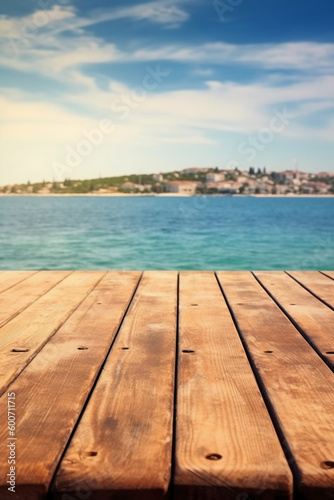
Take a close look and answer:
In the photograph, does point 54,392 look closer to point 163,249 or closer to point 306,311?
point 306,311

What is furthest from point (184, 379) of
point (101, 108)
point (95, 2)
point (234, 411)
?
point (101, 108)

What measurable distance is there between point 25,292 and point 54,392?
1445 mm

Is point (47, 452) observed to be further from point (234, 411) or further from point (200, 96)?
point (200, 96)

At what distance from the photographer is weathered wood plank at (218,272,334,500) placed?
2.95ft

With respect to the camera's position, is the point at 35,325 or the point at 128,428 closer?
the point at 128,428

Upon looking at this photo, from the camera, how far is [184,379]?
1.35 metres

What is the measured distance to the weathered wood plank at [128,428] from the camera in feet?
2.84

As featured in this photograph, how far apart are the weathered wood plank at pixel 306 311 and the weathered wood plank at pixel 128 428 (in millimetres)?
471

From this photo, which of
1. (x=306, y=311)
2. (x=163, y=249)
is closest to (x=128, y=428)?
(x=306, y=311)

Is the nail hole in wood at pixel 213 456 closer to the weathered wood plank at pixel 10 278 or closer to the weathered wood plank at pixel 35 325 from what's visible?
the weathered wood plank at pixel 35 325

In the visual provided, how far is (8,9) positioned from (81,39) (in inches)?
555

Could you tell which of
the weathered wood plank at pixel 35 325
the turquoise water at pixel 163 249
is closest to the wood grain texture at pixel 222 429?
Answer: the weathered wood plank at pixel 35 325

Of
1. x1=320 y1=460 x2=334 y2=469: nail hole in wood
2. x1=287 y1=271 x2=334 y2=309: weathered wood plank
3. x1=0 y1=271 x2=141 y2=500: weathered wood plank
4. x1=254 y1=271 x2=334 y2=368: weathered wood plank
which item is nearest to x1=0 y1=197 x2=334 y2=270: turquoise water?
x1=287 y1=271 x2=334 y2=309: weathered wood plank

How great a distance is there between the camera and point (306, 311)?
7.09 feet
